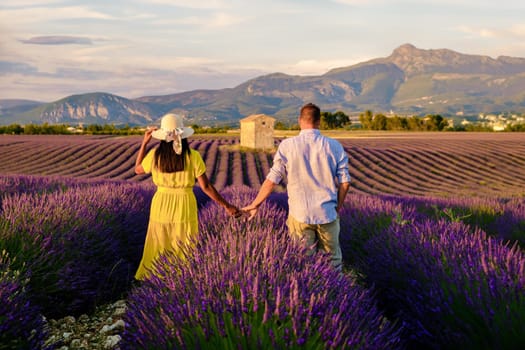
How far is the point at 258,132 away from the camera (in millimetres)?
33688

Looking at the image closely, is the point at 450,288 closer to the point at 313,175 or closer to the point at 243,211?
the point at 313,175

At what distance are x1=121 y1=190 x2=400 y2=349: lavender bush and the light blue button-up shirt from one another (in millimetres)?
1100

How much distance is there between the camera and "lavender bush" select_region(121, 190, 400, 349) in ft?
6.36

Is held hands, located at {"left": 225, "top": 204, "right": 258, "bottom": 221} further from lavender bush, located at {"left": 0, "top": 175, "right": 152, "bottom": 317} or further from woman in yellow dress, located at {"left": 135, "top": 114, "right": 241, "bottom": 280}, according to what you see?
lavender bush, located at {"left": 0, "top": 175, "right": 152, "bottom": 317}

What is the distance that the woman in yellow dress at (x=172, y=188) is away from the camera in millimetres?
4121

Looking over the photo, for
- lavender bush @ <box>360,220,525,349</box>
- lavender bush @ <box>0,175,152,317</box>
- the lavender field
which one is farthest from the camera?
lavender bush @ <box>0,175,152,317</box>

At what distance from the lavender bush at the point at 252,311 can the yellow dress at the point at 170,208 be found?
1.48m

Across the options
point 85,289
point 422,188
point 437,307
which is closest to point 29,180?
point 85,289

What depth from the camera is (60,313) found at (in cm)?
366

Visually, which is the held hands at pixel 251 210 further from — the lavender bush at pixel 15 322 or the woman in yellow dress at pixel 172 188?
the lavender bush at pixel 15 322

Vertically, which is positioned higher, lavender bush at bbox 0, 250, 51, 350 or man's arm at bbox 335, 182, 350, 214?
man's arm at bbox 335, 182, 350, 214

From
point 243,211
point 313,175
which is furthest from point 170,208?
point 313,175

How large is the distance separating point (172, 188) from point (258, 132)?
29591mm

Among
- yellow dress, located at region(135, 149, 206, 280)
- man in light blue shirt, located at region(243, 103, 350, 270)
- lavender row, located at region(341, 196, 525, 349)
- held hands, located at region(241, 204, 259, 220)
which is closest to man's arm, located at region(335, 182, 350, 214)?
man in light blue shirt, located at region(243, 103, 350, 270)
